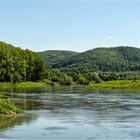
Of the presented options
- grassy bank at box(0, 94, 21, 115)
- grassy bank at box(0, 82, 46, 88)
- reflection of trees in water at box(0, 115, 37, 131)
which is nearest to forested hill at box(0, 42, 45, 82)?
grassy bank at box(0, 82, 46, 88)

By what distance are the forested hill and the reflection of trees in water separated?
→ 113 meters

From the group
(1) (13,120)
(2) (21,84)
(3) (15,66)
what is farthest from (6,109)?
(3) (15,66)

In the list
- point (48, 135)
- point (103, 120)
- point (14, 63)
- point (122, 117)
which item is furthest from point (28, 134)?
point (14, 63)

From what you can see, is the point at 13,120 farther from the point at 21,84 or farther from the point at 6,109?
the point at 21,84

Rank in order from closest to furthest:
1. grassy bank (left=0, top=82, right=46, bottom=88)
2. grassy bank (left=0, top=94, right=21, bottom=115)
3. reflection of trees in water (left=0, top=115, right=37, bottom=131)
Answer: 1. reflection of trees in water (left=0, top=115, right=37, bottom=131)
2. grassy bank (left=0, top=94, right=21, bottom=115)
3. grassy bank (left=0, top=82, right=46, bottom=88)

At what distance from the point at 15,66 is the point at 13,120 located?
423ft

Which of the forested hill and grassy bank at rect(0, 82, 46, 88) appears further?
the forested hill

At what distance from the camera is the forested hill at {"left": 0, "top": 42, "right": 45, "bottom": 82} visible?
548 feet

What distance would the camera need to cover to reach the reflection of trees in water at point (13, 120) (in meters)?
46.0

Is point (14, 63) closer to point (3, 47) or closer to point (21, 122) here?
point (3, 47)

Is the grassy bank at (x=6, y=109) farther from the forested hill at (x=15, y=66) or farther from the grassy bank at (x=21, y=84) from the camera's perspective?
the forested hill at (x=15, y=66)

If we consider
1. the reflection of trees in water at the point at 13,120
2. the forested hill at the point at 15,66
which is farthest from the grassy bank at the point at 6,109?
the forested hill at the point at 15,66

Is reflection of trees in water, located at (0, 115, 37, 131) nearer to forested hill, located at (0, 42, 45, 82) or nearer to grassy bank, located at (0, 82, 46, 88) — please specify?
grassy bank, located at (0, 82, 46, 88)

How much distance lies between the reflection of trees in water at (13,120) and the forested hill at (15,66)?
11254cm
